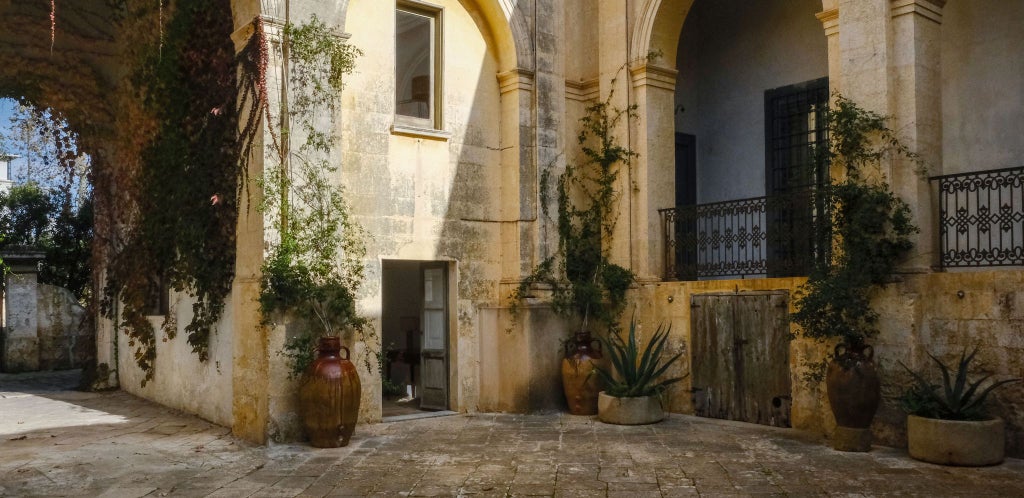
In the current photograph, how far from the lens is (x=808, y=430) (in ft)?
28.3

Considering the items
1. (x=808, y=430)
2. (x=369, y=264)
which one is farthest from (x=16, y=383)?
(x=808, y=430)

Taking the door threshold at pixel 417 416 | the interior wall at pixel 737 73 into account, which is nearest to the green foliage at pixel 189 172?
the door threshold at pixel 417 416

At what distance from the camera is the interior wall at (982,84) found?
898 centimetres

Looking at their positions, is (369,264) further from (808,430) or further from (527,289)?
(808,430)

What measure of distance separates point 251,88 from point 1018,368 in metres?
7.42

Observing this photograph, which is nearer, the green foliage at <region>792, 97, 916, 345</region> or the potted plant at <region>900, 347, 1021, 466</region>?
the potted plant at <region>900, 347, 1021, 466</region>

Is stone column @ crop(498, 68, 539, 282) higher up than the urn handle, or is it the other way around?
stone column @ crop(498, 68, 539, 282)

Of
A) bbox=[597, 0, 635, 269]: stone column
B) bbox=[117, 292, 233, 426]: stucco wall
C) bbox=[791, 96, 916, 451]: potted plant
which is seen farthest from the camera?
bbox=[597, 0, 635, 269]: stone column

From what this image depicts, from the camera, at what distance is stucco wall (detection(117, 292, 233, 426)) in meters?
8.87

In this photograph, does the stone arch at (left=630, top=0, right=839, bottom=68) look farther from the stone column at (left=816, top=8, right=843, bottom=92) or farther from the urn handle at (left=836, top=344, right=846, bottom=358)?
the urn handle at (left=836, top=344, right=846, bottom=358)

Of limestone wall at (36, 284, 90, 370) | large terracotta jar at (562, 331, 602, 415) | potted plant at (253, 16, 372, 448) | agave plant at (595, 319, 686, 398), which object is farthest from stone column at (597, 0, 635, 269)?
limestone wall at (36, 284, 90, 370)

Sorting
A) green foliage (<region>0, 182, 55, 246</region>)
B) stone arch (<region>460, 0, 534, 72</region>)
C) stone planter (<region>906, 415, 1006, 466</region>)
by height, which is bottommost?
stone planter (<region>906, 415, 1006, 466</region>)

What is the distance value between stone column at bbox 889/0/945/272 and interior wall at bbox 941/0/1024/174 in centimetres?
147

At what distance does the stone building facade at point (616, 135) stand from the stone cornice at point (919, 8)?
0.07ft
